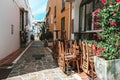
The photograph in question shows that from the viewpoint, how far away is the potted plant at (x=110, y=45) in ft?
12.4

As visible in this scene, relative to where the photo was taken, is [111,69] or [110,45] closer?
[111,69]

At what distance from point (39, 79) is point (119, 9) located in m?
3.35

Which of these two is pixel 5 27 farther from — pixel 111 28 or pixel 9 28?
pixel 111 28

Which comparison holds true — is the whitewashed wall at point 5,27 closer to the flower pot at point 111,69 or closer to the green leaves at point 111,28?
the green leaves at point 111,28

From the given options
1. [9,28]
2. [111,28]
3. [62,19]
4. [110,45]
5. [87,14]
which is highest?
[62,19]

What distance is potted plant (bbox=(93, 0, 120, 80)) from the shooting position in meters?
3.78

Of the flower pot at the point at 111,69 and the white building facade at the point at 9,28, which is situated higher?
the white building facade at the point at 9,28

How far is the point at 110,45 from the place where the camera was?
4031mm

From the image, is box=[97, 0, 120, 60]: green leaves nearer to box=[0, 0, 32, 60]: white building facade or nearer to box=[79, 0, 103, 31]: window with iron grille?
box=[79, 0, 103, 31]: window with iron grille

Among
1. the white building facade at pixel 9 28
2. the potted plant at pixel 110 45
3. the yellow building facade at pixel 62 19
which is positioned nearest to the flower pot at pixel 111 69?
the potted plant at pixel 110 45

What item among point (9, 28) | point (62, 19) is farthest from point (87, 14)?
point (62, 19)

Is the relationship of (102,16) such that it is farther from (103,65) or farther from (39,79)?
(39,79)

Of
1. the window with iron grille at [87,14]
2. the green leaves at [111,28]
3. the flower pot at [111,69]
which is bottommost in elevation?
the flower pot at [111,69]

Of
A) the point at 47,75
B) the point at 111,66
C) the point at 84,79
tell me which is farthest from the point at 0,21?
the point at 111,66
